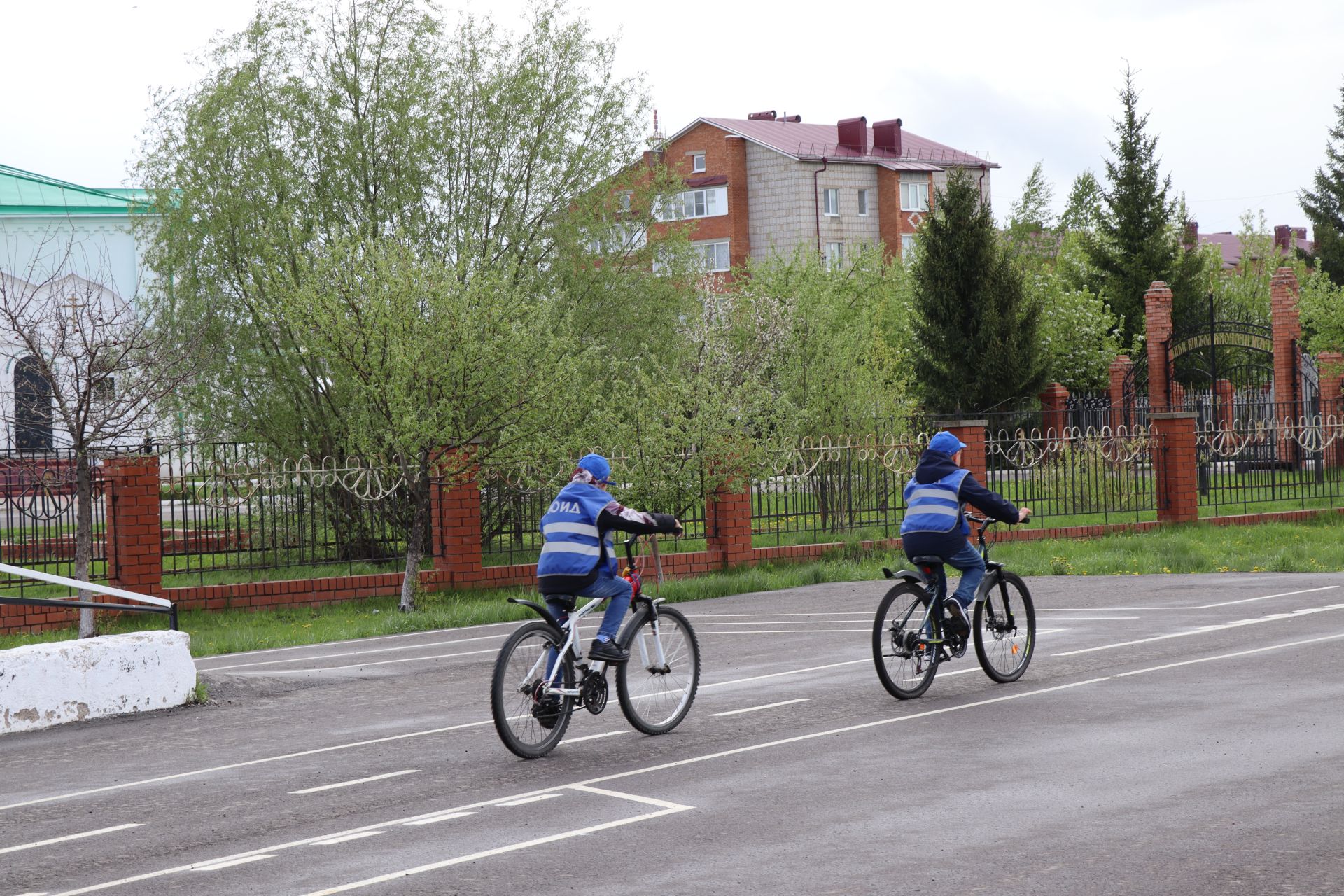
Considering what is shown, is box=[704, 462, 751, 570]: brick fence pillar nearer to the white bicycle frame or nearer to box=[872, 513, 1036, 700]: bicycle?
box=[872, 513, 1036, 700]: bicycle

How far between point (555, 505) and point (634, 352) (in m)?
13.4

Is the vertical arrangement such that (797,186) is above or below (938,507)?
above

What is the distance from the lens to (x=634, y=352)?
22062mm

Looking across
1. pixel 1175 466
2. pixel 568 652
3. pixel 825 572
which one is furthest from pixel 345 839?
pixel 1175 466

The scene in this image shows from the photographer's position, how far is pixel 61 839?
6797 millimetres

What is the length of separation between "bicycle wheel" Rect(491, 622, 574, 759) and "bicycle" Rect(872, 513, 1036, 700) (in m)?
2.26

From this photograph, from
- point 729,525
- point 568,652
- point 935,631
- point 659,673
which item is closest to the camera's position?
point 568,652

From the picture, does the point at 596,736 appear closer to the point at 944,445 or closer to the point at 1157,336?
the point at 944,445

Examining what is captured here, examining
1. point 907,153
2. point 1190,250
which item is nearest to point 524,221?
point 1190,250

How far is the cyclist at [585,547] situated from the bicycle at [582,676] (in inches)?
3.3

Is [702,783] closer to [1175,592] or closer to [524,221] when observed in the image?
[1175,592]

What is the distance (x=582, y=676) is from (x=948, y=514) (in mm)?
2966

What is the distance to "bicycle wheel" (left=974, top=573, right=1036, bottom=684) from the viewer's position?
406 inches

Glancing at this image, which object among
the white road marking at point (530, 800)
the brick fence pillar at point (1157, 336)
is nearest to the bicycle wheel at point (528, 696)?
the white road marking at point (530, 800)
